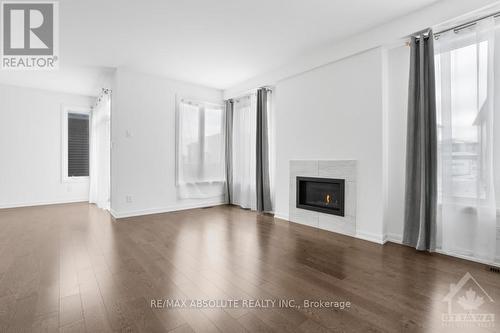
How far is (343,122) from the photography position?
133 inches

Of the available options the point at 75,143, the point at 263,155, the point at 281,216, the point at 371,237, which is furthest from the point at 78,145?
the point at 371,237

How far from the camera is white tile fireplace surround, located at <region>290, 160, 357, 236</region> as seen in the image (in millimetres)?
3298

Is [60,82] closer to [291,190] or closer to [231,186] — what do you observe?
[231,186]

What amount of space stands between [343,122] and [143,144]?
356 centimetres

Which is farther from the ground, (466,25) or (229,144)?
(466,25)

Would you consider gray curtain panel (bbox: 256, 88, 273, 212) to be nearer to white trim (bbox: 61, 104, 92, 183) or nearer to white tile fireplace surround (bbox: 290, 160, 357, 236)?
white tile fireplace surround (bbox: 290, 160, 357, 236)

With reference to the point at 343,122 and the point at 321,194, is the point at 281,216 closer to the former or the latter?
the point at 321,194

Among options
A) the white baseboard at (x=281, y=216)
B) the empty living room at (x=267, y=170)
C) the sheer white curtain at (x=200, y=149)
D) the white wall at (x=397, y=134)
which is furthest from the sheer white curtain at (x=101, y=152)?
the white wall at (x=397, y=134)

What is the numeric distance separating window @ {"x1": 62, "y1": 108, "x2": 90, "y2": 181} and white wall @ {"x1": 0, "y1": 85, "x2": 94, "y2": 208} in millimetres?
125

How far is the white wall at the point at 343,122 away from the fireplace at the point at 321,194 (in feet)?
0.89

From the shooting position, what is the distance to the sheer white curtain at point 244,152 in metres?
5.08

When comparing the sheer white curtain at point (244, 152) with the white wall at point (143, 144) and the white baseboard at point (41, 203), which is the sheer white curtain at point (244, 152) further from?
the white baseboard at point (41, 203)

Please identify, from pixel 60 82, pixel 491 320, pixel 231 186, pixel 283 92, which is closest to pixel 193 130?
pixel 231 186

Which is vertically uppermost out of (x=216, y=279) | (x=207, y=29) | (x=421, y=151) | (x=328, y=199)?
(x=207, y=29)
